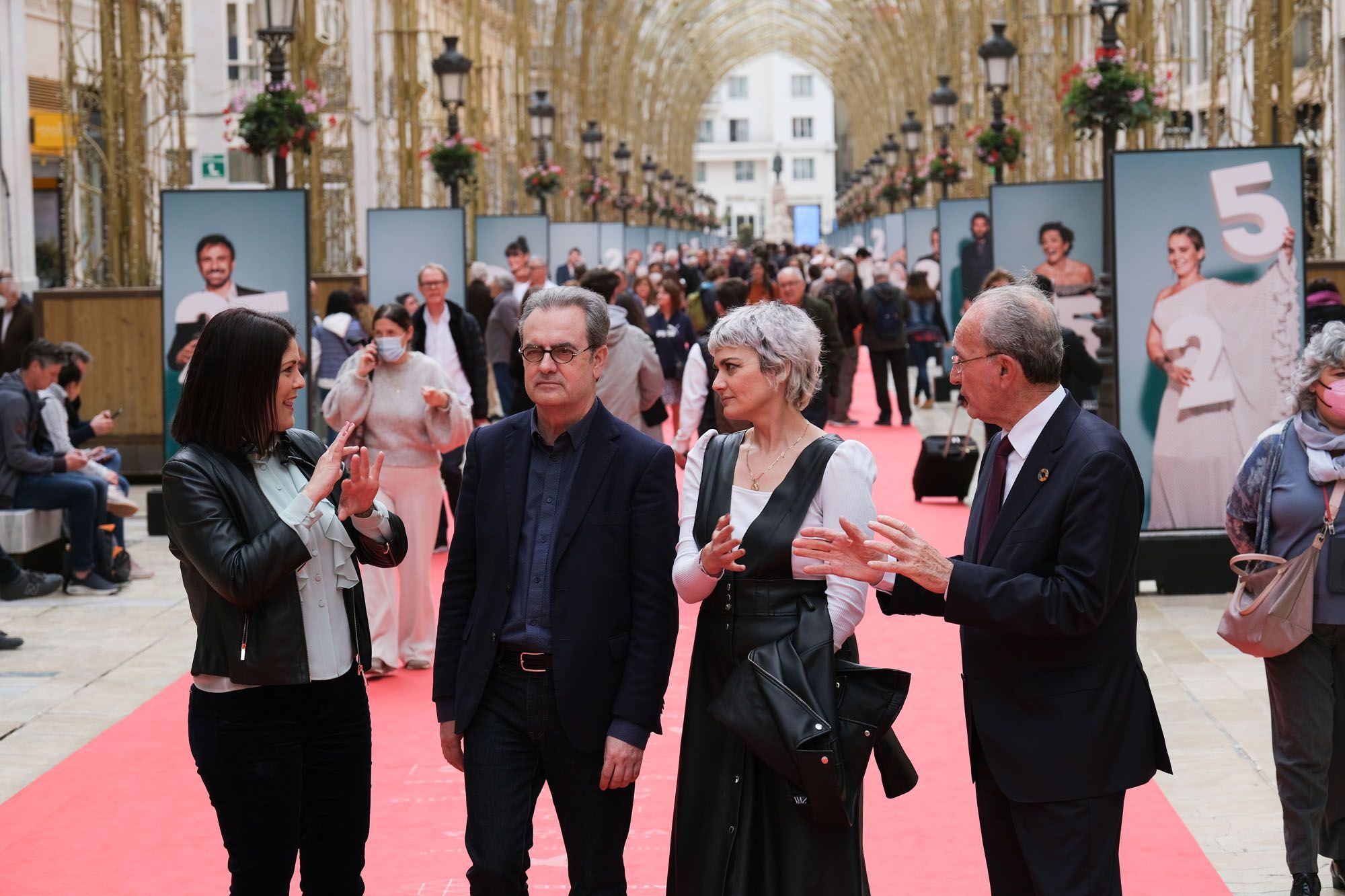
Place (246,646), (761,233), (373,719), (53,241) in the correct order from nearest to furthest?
1. (246,646)
2. (373,719)
3. (53,241)
4. (761,233)

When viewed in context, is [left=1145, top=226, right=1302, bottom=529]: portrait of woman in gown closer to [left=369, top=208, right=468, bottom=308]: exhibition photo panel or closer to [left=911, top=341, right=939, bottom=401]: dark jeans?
[left=369, top=208, right=468, bottom=308]: exhibition photo panel

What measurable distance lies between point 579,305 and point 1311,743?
249 cm

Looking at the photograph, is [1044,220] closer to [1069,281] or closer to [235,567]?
[1069,281]

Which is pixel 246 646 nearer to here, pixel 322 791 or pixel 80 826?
pixel 322 791

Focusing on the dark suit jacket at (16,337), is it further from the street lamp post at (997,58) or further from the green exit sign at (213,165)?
the green exit sign at (213,165)

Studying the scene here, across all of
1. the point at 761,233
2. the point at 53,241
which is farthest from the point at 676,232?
the point at 761,233

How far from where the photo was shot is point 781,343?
393cm

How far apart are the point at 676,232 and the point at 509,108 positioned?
2238 centimetres

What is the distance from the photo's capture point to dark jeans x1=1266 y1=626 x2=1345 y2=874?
192 inches

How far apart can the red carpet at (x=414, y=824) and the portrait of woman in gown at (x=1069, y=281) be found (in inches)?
225

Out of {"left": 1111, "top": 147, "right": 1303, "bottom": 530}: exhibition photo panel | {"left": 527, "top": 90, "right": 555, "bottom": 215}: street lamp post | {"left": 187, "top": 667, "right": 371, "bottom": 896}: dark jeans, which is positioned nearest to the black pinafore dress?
{"left": 187, "top": 667, "right": 371, "bottom": 896}: dark jeans

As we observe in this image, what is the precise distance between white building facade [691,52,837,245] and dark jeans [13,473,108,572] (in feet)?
324

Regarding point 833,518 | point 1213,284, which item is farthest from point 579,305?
point 1213,284

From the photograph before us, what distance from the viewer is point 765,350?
12.9ft
